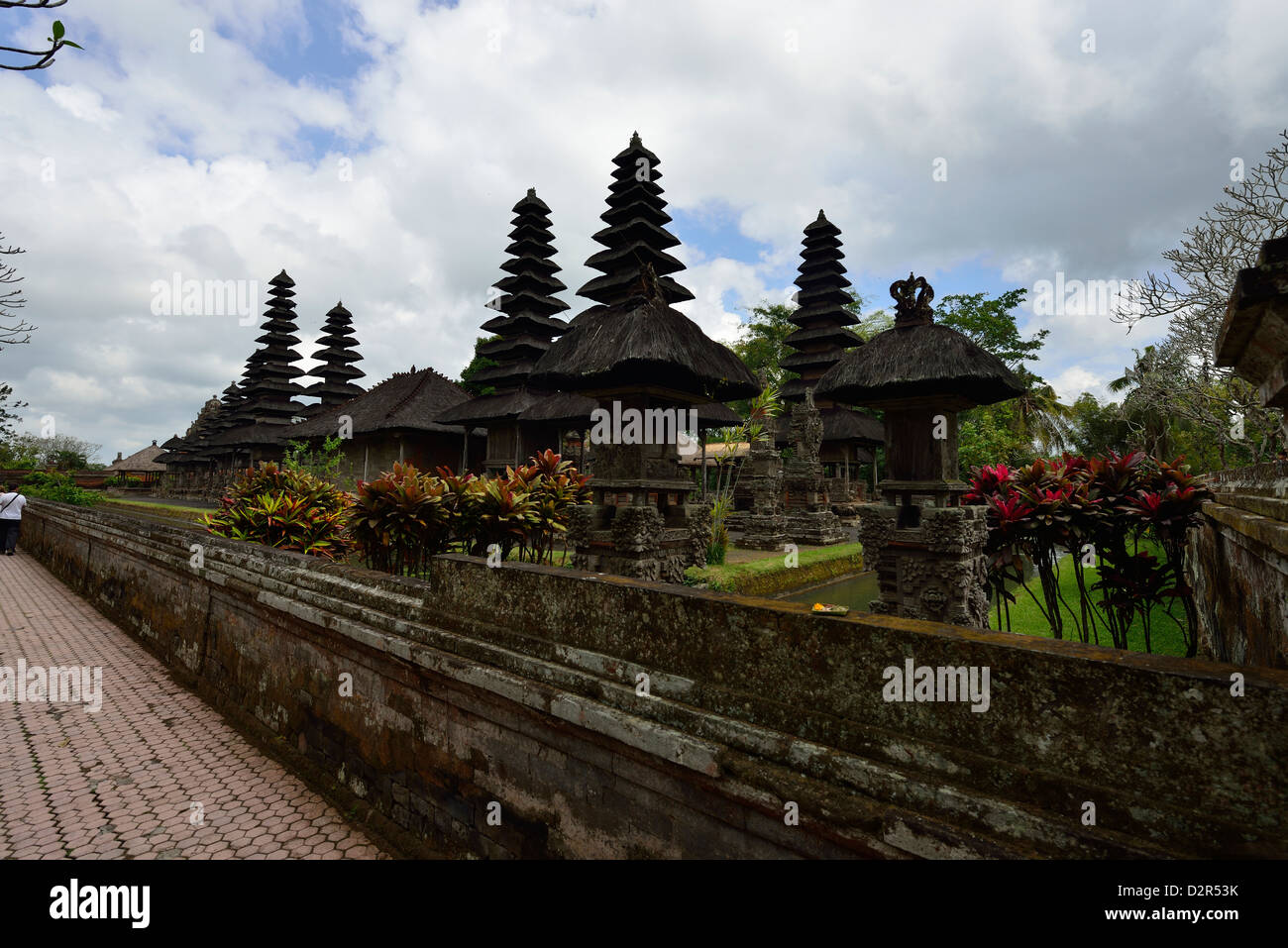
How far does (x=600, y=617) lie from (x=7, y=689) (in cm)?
763

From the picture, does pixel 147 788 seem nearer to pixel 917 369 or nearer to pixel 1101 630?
pixel 917 369

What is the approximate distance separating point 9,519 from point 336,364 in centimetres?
2131

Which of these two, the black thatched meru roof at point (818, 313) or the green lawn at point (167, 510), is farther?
the black thatched meru roof at point (818, 313)

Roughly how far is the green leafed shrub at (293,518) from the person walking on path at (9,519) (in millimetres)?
12674

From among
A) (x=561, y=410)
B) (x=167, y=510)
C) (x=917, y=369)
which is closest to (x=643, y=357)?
(x=917, y=369)

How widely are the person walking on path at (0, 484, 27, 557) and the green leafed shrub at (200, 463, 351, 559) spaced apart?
12.7 meters

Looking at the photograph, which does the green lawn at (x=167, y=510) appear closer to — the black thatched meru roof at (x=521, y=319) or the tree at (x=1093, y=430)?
the black thatched meru roof at (x=521, y=319)

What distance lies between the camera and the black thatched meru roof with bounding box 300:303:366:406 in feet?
116

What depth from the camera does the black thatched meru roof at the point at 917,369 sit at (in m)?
5.96

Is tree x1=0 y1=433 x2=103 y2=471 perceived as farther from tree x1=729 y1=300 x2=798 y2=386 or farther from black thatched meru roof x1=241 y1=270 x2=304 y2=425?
tree x1=729 y1=300 x2=798 y2=386

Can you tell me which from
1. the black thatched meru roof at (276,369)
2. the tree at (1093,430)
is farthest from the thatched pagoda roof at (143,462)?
the tree at (1093,430)

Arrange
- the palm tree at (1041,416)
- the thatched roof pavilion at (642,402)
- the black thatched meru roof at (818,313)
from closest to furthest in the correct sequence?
the thatched roof pavilion at (642,402)
the black thatched meru roof at (818,313)
the palm tree at (1041,416)

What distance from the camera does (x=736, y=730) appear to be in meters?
2.17

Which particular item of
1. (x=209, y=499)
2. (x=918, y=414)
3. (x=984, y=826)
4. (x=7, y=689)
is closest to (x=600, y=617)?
(x=984, y=826)
